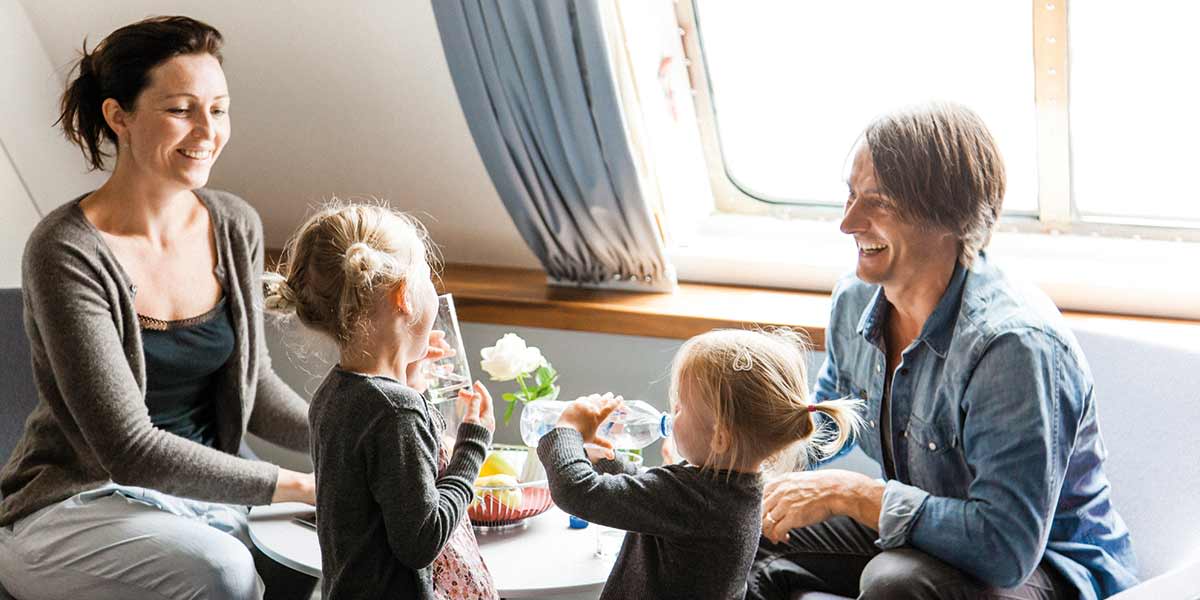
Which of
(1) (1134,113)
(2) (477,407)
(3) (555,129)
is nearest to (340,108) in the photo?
(3) (555,129)

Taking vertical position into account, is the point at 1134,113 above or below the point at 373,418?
below

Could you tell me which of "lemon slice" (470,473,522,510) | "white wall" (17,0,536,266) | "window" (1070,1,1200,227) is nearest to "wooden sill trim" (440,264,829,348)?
"white wall" (17,0,536,266)

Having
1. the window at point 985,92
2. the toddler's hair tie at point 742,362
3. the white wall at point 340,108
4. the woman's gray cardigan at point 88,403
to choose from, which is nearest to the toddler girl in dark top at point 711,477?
the toddler's hair tie at point 742,362

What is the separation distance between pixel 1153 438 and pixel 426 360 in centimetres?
122

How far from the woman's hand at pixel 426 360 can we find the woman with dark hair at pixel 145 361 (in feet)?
1.38

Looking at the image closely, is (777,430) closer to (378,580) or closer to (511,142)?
(378,580)

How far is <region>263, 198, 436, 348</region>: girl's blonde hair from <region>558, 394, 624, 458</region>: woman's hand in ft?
1.04

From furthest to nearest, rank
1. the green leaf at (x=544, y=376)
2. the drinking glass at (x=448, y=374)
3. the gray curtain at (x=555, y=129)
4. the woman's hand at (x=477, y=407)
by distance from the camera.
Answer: the gray curtain at (x=555, y=129) < the green leaf at (x=544, y=376) < the drinking glass at (x=448, y=374) < the woman's hand at (x=477, y=407)

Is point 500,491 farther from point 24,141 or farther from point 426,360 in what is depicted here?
point 24,141

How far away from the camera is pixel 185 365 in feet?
7.63

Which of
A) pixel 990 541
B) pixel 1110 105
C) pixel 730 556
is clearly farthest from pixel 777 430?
pixel 1110 105

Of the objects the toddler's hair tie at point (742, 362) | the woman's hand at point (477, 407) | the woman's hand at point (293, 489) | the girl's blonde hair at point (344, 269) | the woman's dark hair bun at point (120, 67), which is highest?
the woman's dark hair bun at point (120, 67)

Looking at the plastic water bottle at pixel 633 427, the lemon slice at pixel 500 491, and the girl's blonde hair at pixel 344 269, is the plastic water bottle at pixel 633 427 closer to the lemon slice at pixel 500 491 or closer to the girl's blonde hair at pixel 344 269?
the lemon slice at pixel 500 491

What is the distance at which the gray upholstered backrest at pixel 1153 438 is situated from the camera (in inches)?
82.2
